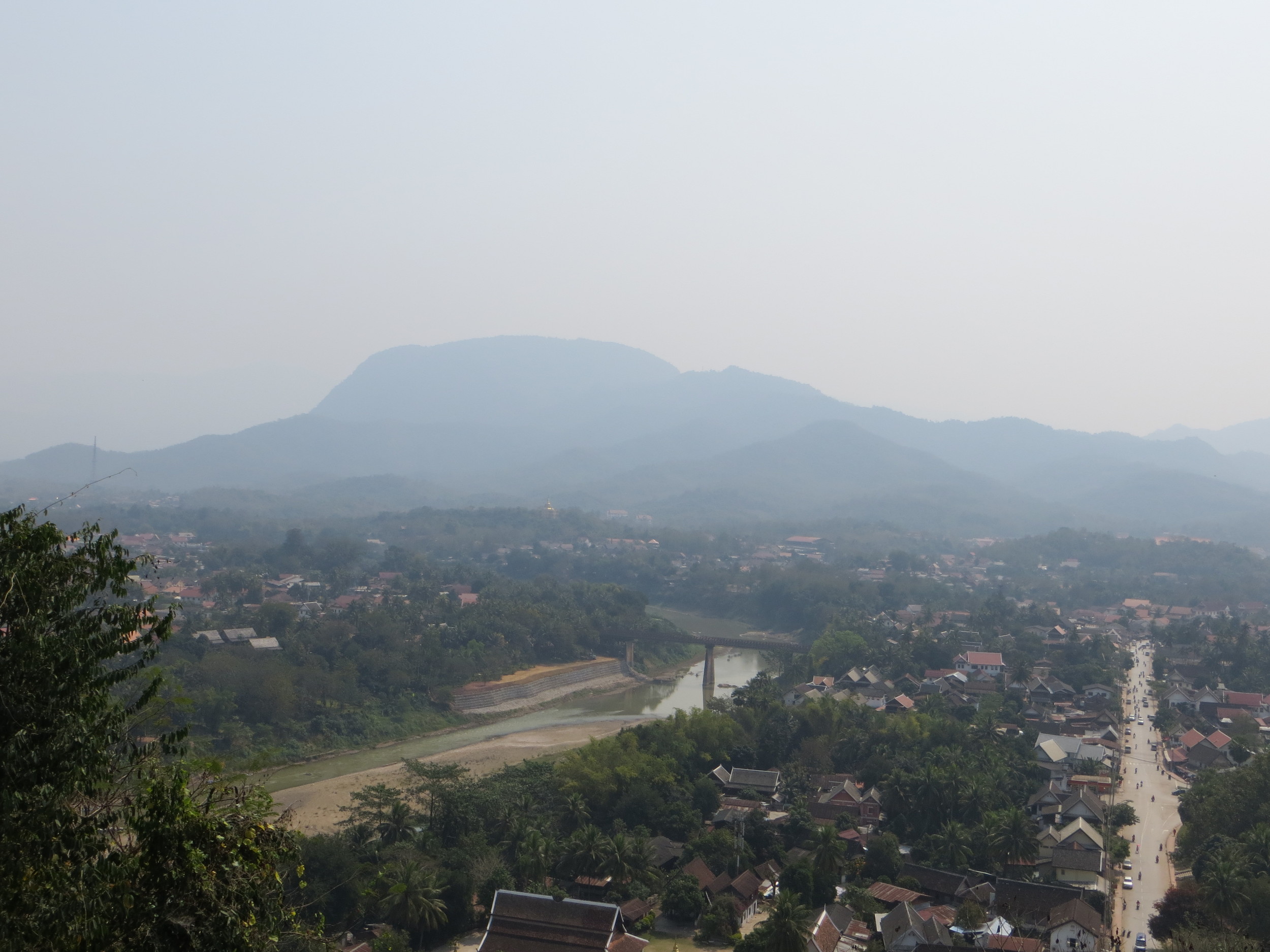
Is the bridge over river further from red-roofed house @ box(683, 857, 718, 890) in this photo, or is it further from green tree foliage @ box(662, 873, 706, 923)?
green tree foliage @ box(662, 873, 706, 923)

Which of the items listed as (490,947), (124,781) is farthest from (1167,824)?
(124,781)

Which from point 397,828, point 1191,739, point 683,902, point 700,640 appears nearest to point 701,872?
point 683,902

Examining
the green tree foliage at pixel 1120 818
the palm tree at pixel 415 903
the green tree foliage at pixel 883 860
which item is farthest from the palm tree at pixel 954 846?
the palm tree at pixel 415 903

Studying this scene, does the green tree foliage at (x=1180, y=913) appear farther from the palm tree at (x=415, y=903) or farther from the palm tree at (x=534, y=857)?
the palm tree at (x=415, y=903)

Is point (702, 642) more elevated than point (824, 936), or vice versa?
point (824, 936)

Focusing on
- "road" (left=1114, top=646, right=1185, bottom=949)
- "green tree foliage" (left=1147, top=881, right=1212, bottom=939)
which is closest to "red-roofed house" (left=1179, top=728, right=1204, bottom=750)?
"road" (left=1114, top=646, right=1185, bottom=949)

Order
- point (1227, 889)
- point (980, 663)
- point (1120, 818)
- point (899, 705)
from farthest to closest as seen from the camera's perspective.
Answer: point (980, 663) → point (899, 705) → point (1120, 818) → point (1227, 889)

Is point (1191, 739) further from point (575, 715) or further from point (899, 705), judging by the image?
point (575, 715)
